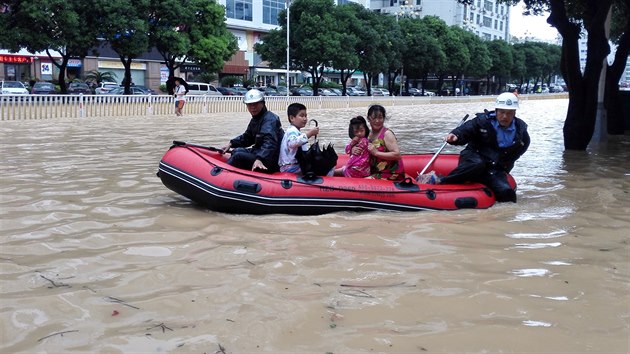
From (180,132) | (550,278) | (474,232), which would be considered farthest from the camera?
(180,132)

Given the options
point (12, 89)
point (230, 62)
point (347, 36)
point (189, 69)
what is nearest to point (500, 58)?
point (230, 62)

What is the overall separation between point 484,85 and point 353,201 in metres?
75.7

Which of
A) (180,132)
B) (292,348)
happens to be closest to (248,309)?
(292,348)

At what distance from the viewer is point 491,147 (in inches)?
265

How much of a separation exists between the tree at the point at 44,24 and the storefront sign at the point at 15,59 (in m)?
16.1

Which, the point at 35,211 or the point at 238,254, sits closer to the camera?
the point at 238,254

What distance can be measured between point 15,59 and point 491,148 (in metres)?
40.3

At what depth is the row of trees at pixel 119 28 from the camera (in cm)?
2381

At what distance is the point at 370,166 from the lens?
21.4 feet

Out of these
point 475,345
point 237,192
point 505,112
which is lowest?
point 475,345

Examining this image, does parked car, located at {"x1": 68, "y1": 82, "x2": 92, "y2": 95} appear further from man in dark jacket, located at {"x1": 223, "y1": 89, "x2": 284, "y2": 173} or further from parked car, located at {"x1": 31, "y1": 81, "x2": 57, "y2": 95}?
man in dark jacket, located at {"x1": 223, "y1": 89, "x2": 284, "y2": 173}

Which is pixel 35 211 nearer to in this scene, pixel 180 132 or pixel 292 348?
pixel 292 348

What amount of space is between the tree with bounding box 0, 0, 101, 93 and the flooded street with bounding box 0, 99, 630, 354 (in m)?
18.4

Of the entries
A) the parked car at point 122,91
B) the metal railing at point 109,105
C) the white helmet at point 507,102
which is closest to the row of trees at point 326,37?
the parked car at point 122,91
